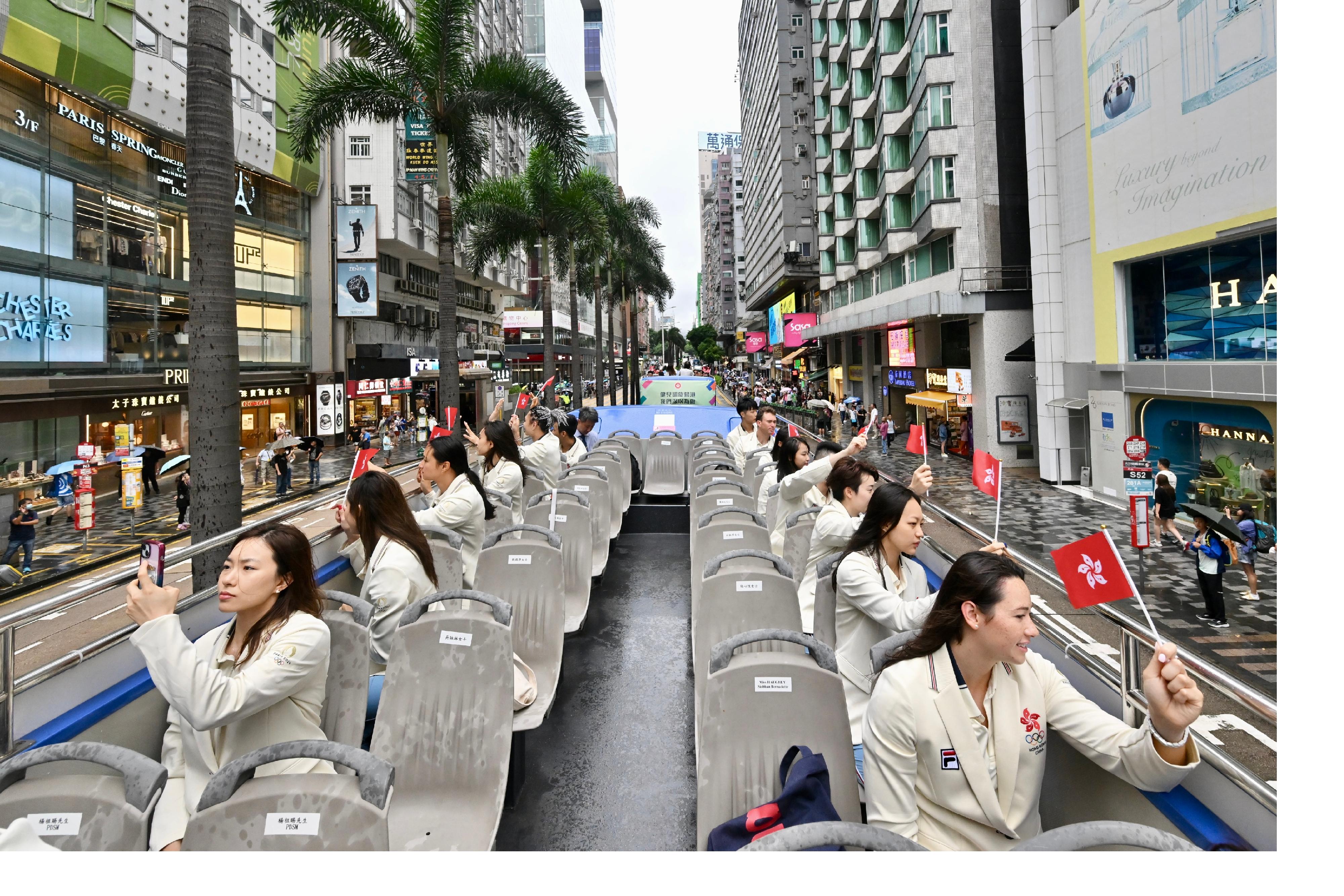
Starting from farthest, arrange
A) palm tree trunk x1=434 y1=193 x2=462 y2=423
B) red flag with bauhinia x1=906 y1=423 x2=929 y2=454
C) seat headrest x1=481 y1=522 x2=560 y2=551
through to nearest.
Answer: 1. palm tree trunk x1=434 y1=193 x2=462 y2=423
2. red flag with bauhinia x1=906 y1=423 x2=929 y2=454
3. seat headrest x1=481 y1=522 x2=560 y2=551

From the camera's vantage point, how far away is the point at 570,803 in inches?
151

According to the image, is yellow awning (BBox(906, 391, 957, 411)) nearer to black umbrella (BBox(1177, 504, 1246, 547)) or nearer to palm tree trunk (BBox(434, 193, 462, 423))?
black umbrella (BBox(1177, 504, 1246, 547))

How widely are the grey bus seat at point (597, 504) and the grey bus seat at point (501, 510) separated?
2.13 ft

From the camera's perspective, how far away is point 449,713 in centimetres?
329

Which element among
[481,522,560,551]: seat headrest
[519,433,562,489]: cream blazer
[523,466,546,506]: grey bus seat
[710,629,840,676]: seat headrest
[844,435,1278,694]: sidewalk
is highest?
[519,433,562,489]: cream blazer

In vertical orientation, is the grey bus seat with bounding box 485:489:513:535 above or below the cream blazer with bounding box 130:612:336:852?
above

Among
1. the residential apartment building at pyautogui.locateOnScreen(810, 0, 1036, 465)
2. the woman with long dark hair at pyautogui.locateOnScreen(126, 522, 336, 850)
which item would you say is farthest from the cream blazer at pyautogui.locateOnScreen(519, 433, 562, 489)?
the residential apartment building at pyautogui.locateOnScreen(810, 0, 1036, 465)

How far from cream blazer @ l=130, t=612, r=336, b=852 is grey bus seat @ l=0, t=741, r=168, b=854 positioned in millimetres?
372

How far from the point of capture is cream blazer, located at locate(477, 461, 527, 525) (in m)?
7.14

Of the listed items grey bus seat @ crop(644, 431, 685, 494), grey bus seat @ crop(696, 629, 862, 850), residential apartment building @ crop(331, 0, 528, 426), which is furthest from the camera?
residential apartment building @ crop(331, 0, 528, 426)

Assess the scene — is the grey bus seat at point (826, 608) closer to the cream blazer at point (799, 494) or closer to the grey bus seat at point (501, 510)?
the cream blazer at point (799, 494)

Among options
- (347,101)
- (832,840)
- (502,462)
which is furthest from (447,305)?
(832,840)

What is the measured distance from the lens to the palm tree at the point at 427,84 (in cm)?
1523
